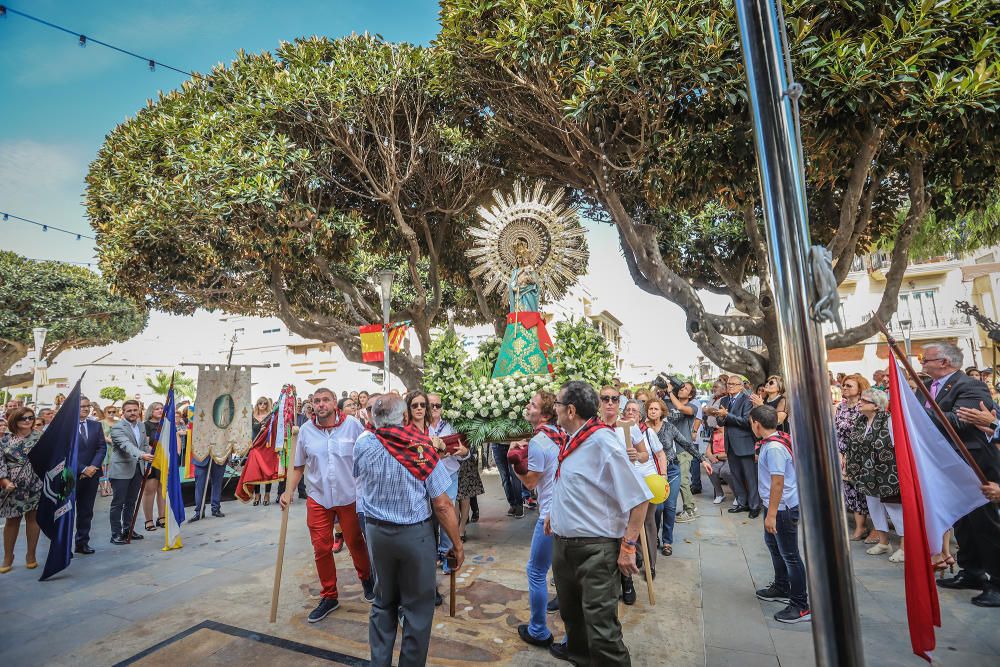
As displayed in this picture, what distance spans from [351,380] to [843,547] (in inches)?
1501

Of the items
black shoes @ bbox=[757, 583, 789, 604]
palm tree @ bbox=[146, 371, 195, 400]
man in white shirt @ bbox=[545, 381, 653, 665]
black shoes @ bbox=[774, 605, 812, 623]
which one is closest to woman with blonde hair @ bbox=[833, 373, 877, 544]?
black shoes @ bbox=[757, 583, 789, 604]

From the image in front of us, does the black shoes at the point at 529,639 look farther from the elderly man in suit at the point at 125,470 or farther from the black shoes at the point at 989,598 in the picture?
the elderly man in suit at the point at 125,470

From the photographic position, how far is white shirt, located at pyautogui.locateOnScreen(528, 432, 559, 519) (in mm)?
3832

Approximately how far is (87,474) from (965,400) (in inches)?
377

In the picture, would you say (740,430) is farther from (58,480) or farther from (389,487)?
(58,480)

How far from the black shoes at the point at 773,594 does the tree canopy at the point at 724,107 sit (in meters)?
4.68

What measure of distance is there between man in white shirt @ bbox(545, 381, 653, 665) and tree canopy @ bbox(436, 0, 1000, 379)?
597 centimetres

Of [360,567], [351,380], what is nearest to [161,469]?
[360,567]

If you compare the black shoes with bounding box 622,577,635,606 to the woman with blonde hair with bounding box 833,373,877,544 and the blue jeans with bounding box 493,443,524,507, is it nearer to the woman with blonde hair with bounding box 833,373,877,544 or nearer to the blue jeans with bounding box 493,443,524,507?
the woman with blonde hair with bounding box 833,373,877,544

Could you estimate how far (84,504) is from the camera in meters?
6.71

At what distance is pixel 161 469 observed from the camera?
7.09m

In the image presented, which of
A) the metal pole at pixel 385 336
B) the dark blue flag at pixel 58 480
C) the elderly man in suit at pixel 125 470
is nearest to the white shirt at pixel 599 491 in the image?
the dark blue flag at pixel 58 480

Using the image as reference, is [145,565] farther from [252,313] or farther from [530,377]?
[252,313]

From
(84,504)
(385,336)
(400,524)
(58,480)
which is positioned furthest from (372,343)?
(400,524)
